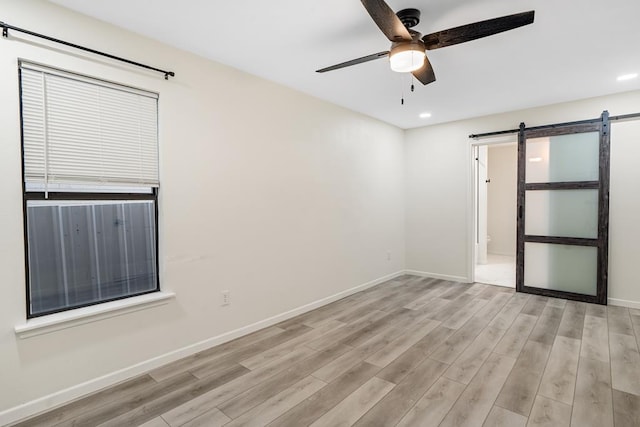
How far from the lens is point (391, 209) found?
17.8 ft

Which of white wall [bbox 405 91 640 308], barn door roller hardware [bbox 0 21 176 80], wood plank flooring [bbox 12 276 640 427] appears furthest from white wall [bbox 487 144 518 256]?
Result: barn door roller hardware [bbox 0 21 176 80]

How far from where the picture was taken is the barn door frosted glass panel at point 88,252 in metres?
2.17

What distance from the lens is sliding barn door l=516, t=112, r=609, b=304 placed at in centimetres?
400

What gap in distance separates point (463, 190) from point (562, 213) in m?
1.30

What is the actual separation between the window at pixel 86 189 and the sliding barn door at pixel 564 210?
15.4ft

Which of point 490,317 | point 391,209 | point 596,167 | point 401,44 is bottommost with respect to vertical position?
point 490,317

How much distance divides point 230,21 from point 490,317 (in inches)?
153

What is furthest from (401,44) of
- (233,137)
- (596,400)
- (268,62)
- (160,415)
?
(160,415)

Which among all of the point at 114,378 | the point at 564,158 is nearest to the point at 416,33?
the point at 114,378

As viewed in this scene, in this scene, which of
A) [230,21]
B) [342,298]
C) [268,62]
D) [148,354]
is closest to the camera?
[230,21]

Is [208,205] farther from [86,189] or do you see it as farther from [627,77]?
[627,77]

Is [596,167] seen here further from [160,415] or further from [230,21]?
[160,415]

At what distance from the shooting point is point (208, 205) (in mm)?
2881

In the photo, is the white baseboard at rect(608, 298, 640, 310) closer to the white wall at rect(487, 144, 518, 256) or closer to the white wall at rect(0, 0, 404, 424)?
the white wall at rect(0, 0, 404, 424)
